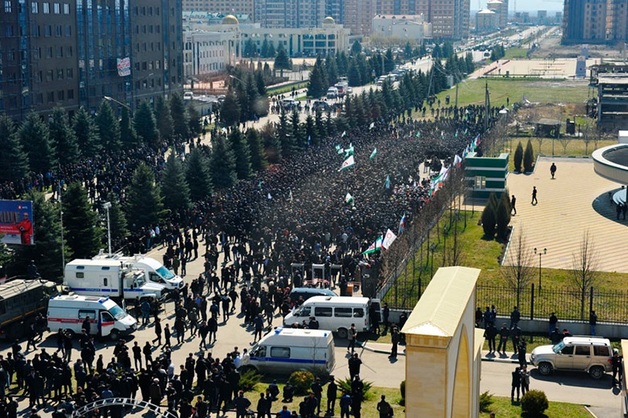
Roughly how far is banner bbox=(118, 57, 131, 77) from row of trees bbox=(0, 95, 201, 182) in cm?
888

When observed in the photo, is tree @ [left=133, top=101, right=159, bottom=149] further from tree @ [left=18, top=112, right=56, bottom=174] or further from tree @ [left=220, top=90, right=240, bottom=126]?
tree @ [left=220, top=90, right=240, bottom=126]

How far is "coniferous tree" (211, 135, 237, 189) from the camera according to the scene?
5153 centimetres

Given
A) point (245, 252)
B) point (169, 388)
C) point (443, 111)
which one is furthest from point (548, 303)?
point (443, 111)

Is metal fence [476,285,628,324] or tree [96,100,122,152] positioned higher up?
tree [96,100,122,152]

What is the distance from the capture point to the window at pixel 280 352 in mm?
25062

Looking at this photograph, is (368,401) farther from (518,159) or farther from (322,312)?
(518,159)

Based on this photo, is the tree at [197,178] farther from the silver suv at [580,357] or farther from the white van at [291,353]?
the silver suv at [580,357]

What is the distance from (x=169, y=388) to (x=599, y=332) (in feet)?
42.2

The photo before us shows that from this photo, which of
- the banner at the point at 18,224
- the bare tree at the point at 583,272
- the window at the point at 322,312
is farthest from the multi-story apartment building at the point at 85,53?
the window at the point at 322,312

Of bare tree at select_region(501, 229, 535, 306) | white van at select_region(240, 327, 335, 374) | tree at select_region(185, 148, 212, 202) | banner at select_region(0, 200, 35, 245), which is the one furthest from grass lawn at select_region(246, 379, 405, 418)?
tree at select_region(185, 148, 212, 202)

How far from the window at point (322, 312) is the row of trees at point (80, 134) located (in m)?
27.1

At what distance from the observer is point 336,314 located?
93.9 ft

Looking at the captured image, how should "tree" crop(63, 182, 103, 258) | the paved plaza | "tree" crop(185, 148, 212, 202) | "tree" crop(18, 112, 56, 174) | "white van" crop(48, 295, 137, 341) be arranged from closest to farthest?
1. "white van" crop(48, 295, 137, 341)
2. "tree" crop(63, 182, 103, 258)
3. the paved plaza
4. "tree" crop(185, 148, 212, 202)
5. "tree" crop(18, 112, 56, 174)

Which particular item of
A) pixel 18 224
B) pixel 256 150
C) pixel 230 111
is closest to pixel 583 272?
pixel 18 224
